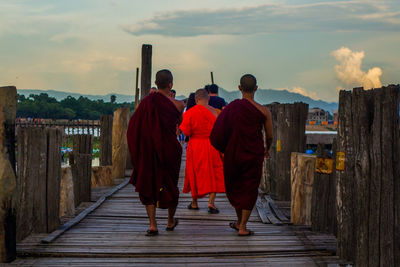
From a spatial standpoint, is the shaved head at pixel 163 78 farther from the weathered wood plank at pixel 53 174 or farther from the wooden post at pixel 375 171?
the wooden post at pixel 375 171

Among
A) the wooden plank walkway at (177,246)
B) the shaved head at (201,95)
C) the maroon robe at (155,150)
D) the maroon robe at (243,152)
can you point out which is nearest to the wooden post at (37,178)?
the wooden plank walkway at (177,246)

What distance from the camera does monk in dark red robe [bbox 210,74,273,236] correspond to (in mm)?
5898

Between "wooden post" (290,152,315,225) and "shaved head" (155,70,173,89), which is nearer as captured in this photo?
"shaved head" (155,70,173,89)

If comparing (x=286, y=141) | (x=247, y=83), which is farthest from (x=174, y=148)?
(x=286, y=141)

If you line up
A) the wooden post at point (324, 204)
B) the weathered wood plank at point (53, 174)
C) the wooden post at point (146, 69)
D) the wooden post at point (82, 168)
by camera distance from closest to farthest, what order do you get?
the weathered wood plank at point (53, 174), the wooden post at point (324, 204), the wooden post at point (82, 168), the wooden post at point (146, 69)

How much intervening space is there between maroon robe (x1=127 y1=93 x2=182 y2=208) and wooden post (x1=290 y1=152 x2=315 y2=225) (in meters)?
1.63

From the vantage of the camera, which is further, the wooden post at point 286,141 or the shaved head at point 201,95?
the wooden post at point 286,141

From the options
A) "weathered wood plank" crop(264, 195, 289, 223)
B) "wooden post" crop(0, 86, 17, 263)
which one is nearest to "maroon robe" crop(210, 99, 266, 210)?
"weathered wood plank" crop(264, 195, 289, 223)

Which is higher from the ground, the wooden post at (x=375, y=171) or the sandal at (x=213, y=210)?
the wooden post at (x=375, y=171)

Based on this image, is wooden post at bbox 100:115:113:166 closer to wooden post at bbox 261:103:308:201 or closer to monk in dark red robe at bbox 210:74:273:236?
wooden post at bbox 261:103:308:201

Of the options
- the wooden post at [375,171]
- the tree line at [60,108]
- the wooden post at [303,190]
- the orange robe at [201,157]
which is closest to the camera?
the wooden post at [375,171]

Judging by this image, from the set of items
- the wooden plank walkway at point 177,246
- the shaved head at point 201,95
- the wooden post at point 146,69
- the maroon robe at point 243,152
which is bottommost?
the wooden plank walkway at point 177,246

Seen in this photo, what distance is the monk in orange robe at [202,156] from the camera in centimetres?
714

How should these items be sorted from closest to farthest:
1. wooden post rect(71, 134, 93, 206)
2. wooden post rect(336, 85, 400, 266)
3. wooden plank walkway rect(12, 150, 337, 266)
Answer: wooden post rect(336, 85, 400, 266) < wooden plank walkway rect(12, 150, 337, 266) < wooden post rect(71, 134, 93, 206)
